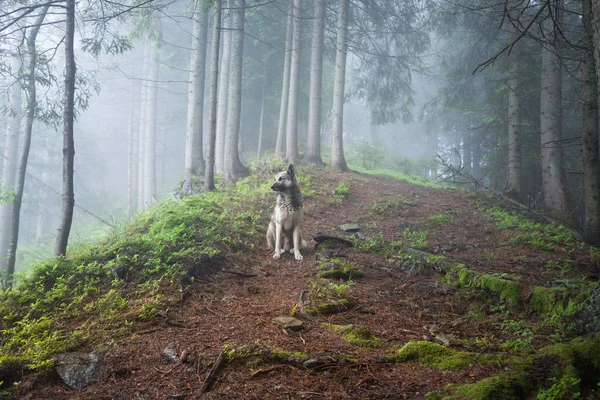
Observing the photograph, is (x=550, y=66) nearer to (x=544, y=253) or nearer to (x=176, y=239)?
(x=544, y=253)

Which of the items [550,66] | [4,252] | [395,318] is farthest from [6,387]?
[4,252]

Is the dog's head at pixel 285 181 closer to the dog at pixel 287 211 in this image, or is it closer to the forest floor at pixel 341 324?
the dog at pixel 287 211

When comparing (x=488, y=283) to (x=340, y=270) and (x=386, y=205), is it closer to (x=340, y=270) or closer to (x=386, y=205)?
(x=340, y=270)

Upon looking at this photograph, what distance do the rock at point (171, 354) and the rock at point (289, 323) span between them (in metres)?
1.19

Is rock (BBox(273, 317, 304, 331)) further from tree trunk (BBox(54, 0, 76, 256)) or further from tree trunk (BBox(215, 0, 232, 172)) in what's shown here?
tree trunk (BBox(215, 0, 232, 172))

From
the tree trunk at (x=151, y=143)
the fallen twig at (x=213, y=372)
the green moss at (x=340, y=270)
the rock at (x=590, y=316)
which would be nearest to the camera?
the fallen twig at (x=213, y=372)

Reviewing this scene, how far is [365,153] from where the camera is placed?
27531 mm

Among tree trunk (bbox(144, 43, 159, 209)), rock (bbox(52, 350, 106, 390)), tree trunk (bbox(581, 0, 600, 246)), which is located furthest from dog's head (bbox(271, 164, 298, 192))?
tree trunk (bbox(144, 43, 159, 209))

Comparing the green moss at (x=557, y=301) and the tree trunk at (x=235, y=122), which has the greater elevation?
the tree trunk at (x=235, y=122)

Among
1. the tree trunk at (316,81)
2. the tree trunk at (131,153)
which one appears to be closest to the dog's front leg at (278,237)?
the tree trunk at (316,81)

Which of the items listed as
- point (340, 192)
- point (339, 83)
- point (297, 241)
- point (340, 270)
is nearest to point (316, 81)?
point (339, 83)

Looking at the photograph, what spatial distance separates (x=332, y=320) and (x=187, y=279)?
2.40 metres

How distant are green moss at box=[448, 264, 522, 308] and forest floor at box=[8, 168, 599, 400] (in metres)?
0.06

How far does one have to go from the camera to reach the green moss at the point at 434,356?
120 inches
